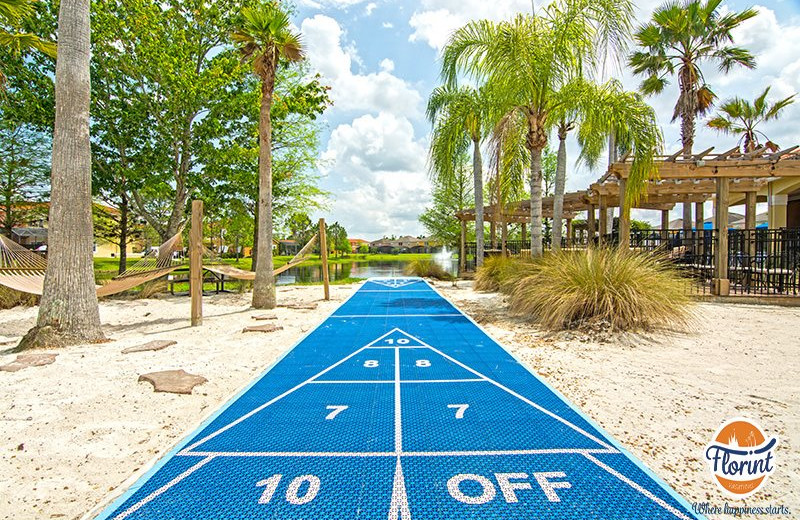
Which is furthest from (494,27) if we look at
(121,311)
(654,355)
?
(121,311)

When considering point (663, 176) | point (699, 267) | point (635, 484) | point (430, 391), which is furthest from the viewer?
point (699, 267)

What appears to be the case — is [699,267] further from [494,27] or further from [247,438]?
[247,438]

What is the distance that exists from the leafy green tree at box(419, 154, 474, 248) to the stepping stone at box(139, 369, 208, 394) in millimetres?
20796

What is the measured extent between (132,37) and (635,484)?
14082 mm

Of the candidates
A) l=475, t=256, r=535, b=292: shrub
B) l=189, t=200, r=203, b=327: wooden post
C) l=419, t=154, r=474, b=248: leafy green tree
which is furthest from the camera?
l=419, t=154, r=474, b=248: leafy green tree

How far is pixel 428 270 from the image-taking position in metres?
17.2

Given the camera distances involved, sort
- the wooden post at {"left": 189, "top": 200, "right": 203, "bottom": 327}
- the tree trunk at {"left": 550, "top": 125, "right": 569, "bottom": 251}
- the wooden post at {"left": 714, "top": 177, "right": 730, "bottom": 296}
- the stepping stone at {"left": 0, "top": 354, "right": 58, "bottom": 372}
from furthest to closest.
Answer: the tree trunk at {"left": 550, "top": 125, "right": 569, "bottom": 251}, the wooden post at {"left": 714, "top": 177, "right": 730, "bottom": 296}, the wooden post at {"left": 189, "top": 200, "right": 203, "bottom": 327}, the stepping stone at {"left": 0, "top": 354, "right": 58, "bottom": 372}

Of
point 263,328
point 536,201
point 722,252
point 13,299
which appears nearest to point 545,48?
point 536,201

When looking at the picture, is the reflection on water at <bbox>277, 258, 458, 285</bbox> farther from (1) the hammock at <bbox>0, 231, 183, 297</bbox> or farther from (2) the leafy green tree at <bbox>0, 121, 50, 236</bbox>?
(2) the leafy green tree at <bbox>0, 121, 50, 236</bbox>

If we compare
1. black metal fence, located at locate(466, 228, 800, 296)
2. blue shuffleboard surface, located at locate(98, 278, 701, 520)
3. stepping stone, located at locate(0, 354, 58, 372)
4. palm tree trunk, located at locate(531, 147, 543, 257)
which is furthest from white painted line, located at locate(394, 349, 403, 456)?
black metal fence, located at locate(466, 228, 800, 296)

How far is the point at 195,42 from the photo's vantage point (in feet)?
38.5

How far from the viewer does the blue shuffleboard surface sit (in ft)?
6.55

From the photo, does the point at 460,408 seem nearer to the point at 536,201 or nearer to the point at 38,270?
the point at 536,201

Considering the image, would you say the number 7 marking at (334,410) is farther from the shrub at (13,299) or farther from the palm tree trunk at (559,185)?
the shrub at (13,299)
